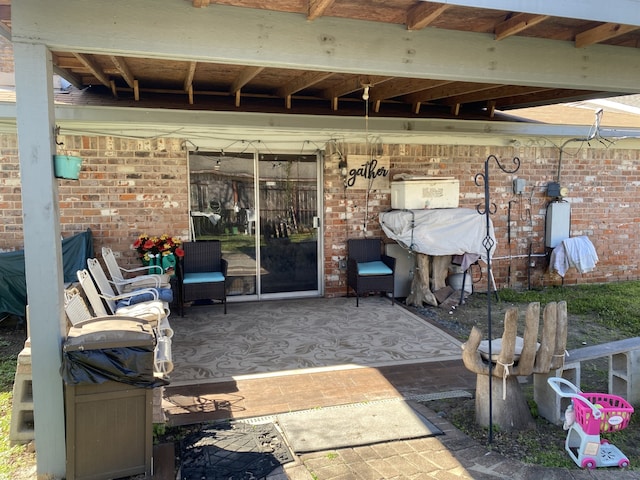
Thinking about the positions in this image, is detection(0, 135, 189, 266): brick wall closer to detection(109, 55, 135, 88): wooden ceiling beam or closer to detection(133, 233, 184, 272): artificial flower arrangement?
detection(133, 233, 184, 272): artificial flower arrangement

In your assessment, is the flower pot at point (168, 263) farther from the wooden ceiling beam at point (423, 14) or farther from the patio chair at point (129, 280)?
the wooden ceiling beam at point (423, 14)

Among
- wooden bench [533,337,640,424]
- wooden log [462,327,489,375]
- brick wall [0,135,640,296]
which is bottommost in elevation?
wooden bench [533,337,640,424]

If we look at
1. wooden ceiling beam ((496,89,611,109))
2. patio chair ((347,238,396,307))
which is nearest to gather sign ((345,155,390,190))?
patio chair ((347,238,396,307))

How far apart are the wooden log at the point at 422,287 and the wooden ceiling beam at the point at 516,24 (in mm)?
3793

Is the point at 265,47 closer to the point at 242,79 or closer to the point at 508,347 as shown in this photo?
the point at 242,79

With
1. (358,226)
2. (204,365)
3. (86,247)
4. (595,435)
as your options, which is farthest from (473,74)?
(86,247)

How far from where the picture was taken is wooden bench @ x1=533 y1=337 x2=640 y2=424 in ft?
11.4

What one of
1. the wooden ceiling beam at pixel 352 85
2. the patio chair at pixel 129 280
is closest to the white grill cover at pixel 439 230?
the wooden ceiling beam at pixel 352 85

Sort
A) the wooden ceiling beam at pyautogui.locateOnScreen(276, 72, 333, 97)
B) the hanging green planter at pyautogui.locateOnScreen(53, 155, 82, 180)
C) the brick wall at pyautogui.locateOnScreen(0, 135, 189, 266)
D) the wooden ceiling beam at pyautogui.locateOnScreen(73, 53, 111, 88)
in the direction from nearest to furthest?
the hanging green planter at pyautogui.locateOnScreen(53, 155, 82, 180) < the wooden ceiling beam at pyautogui.locateOnScreen(73, 53, 111, 88) < the wooden ceiling beam at pyautogui.locateOnScreen(276, 72, 333, 97) < the brick wall at pyautogui.locateOnScreen(0, 135, 189, 266)

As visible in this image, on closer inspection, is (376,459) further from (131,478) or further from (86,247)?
(86,247)

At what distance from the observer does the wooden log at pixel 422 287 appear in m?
6.92

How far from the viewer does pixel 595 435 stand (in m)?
2.84

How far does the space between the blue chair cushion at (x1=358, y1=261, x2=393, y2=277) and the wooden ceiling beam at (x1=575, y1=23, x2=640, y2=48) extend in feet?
12.3

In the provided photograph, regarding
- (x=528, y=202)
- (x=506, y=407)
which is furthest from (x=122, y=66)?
(x=528, y=202)
